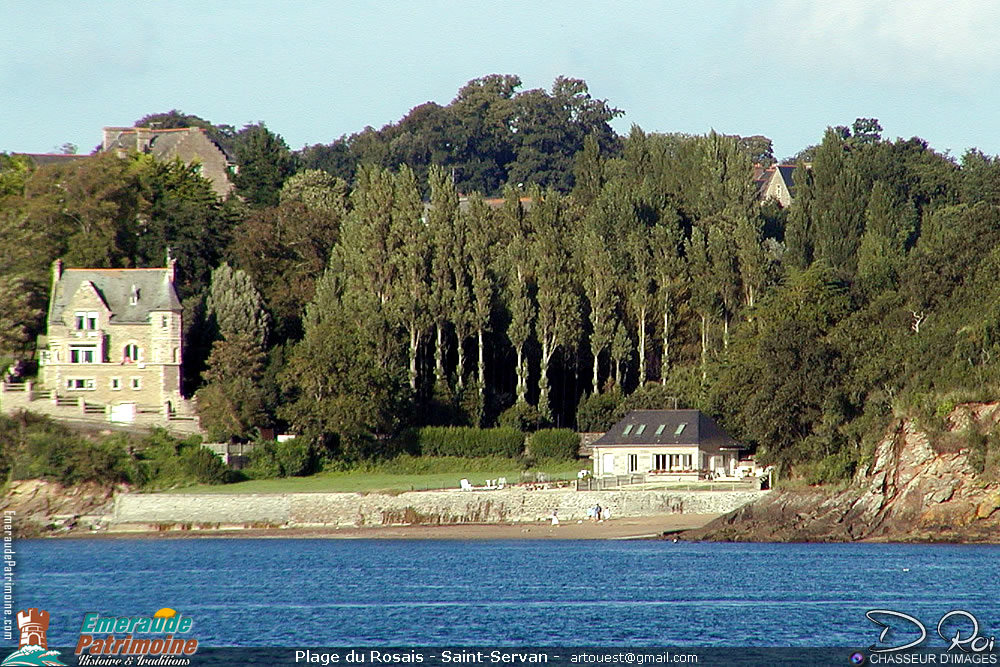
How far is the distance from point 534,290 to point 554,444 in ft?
25.8

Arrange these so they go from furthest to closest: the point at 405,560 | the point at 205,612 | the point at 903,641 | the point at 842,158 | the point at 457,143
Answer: the point at 457,143 → the point at 842,158 → the point at 405,560 → the point at 205,612 → the point at 903,641

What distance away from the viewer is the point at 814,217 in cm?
9050

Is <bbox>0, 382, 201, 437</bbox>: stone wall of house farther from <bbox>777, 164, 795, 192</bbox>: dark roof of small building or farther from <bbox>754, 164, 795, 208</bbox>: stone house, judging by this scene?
<bbox>777, 164, 795, 192</bbox>: dark roof of small building

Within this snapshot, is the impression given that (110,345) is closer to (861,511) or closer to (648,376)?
(648,376)

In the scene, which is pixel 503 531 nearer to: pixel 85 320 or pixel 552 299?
pixel 552 299

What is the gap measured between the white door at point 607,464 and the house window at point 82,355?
2304 centimetres

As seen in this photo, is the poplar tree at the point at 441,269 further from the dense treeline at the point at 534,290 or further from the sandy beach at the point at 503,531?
the sandy beach at the point at 503,531

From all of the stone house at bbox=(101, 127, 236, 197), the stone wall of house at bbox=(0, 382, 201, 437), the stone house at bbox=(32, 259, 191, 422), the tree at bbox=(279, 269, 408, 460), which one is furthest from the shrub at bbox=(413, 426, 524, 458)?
the stone house at bbox=(101, 127, 236, 197)

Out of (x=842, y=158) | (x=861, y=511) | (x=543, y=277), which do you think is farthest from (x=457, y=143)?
(x=861, y=511)

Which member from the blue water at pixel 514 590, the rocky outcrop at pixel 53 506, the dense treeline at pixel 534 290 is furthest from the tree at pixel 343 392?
the blue water at pixel 514 590

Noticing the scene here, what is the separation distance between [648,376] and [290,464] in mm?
19216

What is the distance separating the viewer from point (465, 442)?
7888 cm

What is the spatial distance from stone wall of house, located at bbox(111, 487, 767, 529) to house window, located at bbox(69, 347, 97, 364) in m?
10.6

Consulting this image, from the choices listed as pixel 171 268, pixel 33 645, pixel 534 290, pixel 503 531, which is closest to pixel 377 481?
pixel 503 531
